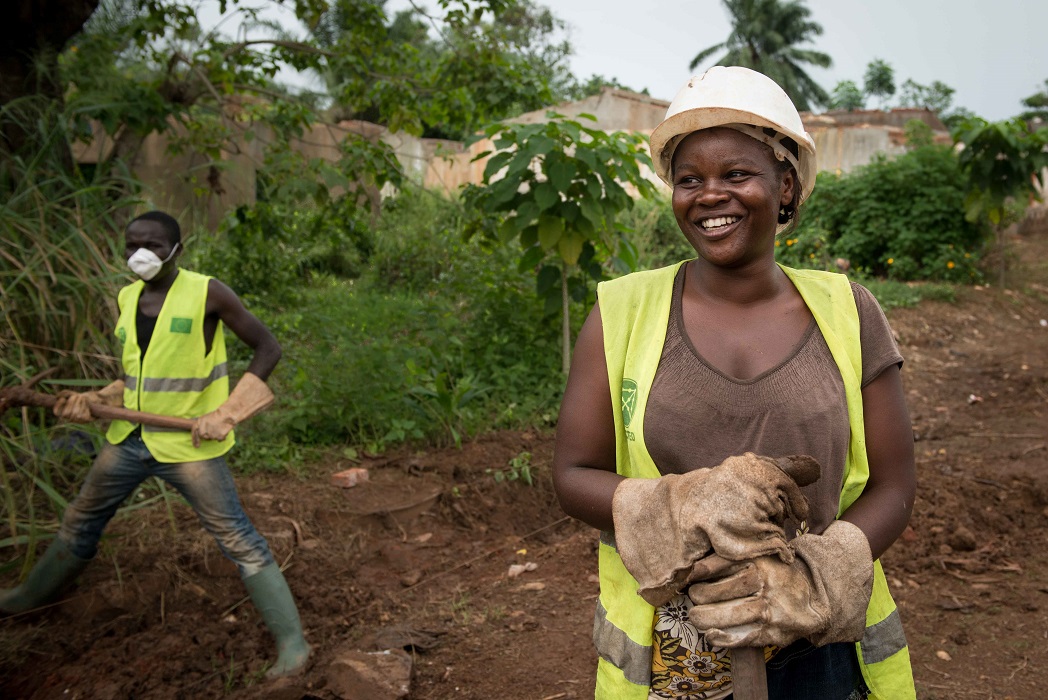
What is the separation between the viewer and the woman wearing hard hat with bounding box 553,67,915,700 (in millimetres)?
1330

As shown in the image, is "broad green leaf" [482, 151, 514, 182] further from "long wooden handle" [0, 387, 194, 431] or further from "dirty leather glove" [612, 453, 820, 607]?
"dirty leather glove" [612, 453, 820, 607]

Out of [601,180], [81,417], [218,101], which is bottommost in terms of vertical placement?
[81,417]

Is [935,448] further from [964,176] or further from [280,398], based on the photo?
[964,176]

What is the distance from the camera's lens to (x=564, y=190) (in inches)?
180

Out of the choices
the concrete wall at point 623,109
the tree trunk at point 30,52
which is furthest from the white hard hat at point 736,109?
the concrete wall at point 623,109

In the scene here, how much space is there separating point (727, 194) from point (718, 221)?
0.05 m

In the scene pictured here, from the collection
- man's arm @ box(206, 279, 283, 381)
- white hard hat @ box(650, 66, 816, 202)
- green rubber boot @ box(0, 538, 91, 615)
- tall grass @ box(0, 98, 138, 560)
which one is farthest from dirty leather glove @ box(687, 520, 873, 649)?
tall grass @ box(0, 98, 138, 560)

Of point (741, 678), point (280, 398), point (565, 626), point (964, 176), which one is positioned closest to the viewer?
point (741, 678)

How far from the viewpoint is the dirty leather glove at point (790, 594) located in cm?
125

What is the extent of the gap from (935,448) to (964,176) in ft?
20.9

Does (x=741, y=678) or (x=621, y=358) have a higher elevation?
(x=621, y=358)

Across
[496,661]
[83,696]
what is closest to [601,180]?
[496,661]

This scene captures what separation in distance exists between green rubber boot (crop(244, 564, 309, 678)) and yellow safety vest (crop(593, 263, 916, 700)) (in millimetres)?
1998

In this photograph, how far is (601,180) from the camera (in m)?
4.91
